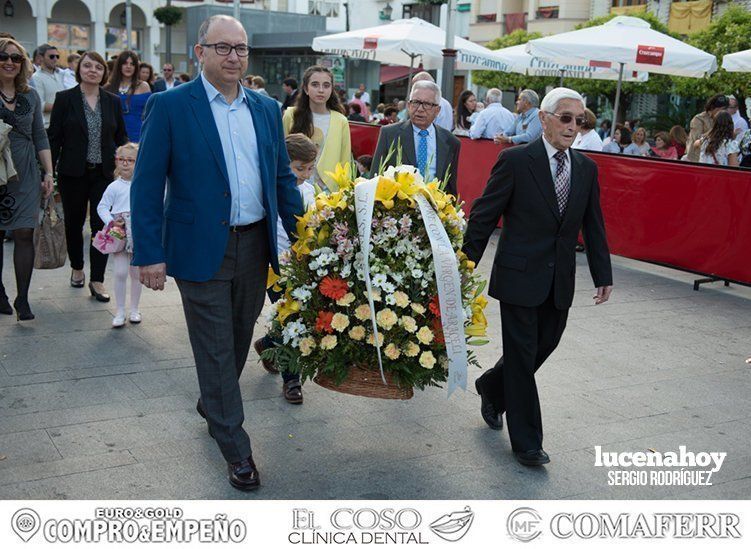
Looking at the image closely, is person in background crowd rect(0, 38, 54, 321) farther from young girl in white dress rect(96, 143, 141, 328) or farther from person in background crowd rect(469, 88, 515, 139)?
person in background crowd rect(469, 88, 515, 139)

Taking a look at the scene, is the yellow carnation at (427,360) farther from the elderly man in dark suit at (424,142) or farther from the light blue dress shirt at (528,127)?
the light blue dress shirt at (528,127)

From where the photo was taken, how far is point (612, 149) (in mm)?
15555

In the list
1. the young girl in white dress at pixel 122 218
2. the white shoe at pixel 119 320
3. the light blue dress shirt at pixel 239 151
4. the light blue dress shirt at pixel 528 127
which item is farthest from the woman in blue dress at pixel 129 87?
the light blue dress shirt at pixel 239 151

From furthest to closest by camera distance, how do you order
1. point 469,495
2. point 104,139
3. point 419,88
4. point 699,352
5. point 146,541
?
point 104,139, point 699,352, point 419,88, point 469,495, point 146,541

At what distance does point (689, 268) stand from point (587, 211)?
5409 millimetres

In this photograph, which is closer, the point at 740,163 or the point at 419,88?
the point at 419,88

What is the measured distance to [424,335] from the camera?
4.32 metres

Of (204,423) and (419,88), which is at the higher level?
(419,88)

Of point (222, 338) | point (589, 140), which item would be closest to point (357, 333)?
point (222, 338)

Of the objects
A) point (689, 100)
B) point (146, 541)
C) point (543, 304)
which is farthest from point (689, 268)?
point (689, 100)

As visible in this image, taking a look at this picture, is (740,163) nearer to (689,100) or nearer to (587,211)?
(587,211)

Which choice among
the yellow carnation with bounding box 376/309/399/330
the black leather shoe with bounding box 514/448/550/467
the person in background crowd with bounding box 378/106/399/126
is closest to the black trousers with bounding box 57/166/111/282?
the yellow carnation with bounding box 376/309/399/330

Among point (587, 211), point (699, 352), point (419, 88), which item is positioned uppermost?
point (419, 88)

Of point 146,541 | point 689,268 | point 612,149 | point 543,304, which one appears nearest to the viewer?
point 146,541
